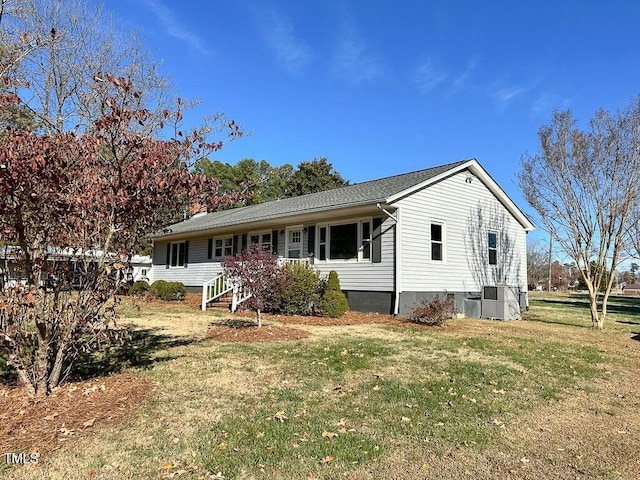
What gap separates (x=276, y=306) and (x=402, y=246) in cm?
425

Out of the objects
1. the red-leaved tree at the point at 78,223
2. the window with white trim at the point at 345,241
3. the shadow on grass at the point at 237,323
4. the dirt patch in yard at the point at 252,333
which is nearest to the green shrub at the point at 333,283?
the window with white trim at the point at 345,241

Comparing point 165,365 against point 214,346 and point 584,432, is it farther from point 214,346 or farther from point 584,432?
point 584,432

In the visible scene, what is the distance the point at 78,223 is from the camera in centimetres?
458

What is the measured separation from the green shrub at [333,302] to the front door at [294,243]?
3398 millimetres

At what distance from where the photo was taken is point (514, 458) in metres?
3.44

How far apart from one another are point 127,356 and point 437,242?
10393mm

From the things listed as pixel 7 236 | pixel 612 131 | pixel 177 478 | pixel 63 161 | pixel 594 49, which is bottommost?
pixel 177 478

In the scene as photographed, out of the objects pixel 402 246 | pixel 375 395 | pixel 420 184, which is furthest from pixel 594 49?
pixel 375 395

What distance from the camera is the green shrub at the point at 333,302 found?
1244 centimetres

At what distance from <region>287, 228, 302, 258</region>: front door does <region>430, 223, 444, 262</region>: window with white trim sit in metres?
4.83

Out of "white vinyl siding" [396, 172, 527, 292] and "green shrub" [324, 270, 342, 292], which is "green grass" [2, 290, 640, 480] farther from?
"white vinyl siding" [396, 172, 527, 292]

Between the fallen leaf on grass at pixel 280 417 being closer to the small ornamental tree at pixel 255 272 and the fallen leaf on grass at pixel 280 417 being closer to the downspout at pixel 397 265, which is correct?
the small ornamental tree at pixel 255 272

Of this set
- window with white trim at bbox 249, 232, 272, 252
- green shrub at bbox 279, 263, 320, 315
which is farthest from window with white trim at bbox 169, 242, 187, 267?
green shrub at bbox 279, 263, 320, 315

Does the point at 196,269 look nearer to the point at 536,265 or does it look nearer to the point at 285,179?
the point at 285,179
